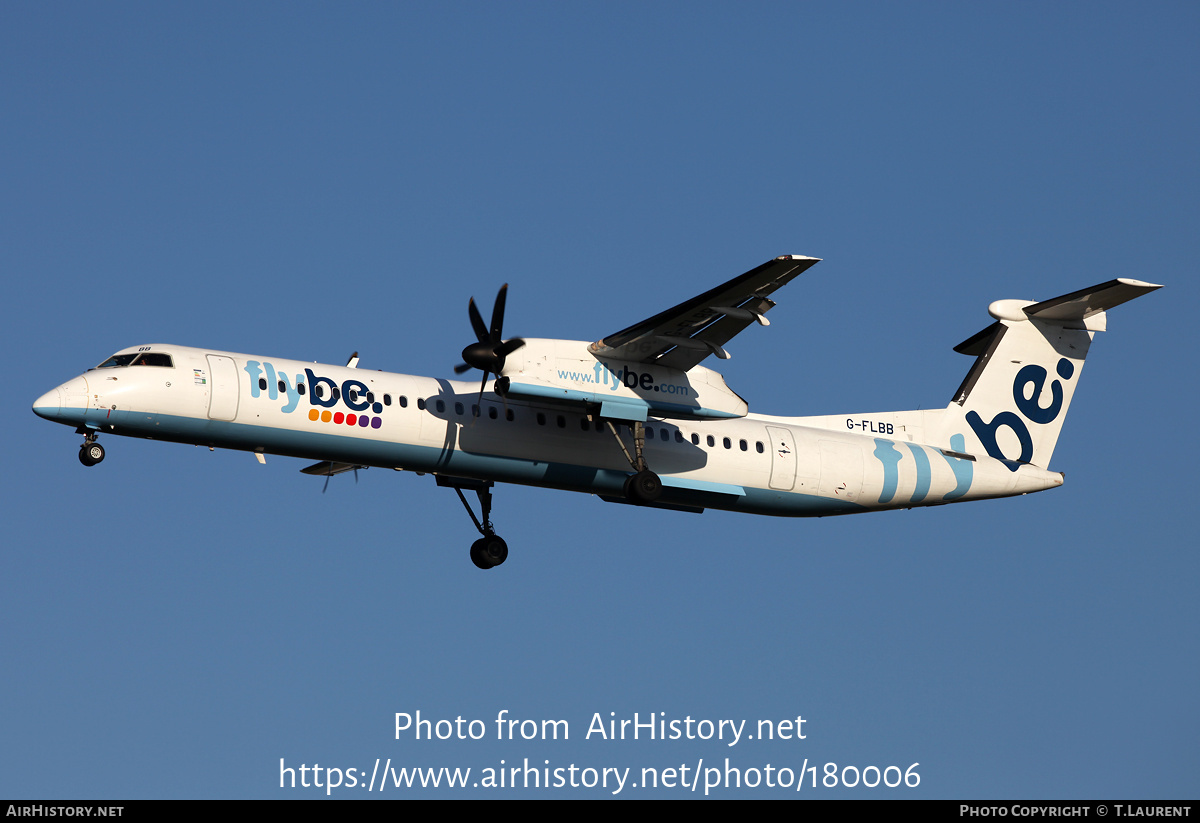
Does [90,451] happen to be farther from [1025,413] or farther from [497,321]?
[1025,413]

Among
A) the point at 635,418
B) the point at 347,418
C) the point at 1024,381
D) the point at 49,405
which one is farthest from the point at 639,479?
the point at 49,405

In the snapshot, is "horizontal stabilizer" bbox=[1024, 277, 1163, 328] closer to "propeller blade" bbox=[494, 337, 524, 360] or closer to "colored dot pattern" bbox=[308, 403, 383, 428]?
"propeller blade" bbox=[494, 337, 524, 360]

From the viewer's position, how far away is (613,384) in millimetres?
21594

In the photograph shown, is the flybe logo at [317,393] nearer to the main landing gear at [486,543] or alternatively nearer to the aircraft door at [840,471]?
the main landing gear at [486,543]

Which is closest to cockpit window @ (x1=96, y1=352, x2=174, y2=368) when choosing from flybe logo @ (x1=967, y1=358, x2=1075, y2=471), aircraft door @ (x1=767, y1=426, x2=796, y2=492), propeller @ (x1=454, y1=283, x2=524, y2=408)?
propeller @ (x1=454, y1=283, x2=524, y2=408)

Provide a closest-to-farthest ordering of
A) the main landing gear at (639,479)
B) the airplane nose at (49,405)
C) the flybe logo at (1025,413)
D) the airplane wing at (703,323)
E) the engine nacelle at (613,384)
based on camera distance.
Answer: the airplane nose at (49,405)
the airplane wing at (703,323)
the engine nacelle at (613,384)
the main landing gear at (639,479)
the flybe logo at (1025,413)

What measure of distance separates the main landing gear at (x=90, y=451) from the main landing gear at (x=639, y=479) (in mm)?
7728

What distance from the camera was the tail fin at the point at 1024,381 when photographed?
25.2 metres

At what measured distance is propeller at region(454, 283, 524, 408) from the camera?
67.9 feet

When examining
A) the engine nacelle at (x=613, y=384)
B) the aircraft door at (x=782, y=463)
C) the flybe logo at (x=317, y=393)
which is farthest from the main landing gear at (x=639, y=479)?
the flybe logo at (x=317, y=393)

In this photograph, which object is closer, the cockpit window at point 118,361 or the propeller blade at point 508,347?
the cockpit window at point 118,361

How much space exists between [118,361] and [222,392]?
160 centimetres

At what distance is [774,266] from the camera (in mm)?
19391
